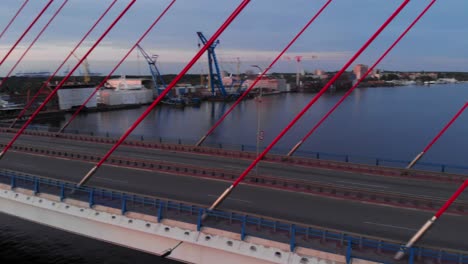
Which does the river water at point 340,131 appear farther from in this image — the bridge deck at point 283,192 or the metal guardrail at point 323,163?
the bridge deck at point 283,192

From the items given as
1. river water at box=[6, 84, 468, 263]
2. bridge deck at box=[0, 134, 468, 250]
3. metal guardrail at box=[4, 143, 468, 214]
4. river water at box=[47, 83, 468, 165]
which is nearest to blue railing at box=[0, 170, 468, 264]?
bridge deck at box=[0, 134, 468, 250]

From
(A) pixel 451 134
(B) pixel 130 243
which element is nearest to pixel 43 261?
(B) pixel 130 243

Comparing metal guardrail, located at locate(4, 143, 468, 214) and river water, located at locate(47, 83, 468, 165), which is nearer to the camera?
metal guardrail, located at locate(4, 143, 468, 214)

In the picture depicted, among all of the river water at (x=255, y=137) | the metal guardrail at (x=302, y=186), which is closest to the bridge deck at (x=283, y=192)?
the metal guardrail at (x=302, y=186)

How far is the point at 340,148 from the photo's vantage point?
60094 millimetres

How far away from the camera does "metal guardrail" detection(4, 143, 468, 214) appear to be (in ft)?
71.5

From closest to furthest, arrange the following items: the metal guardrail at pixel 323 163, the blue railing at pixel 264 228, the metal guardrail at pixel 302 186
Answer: the blue railing at pixel 264 228 < the metal guardrail at pixel 302 186 < the metal guardrail at pixel 323 163

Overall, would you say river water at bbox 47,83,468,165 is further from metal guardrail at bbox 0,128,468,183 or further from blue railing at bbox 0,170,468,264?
blue railing at bbox 0,170,468,264

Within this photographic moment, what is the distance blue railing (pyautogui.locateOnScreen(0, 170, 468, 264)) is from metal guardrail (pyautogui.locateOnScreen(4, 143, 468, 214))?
24.8 ft

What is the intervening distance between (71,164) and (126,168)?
5.07 metres

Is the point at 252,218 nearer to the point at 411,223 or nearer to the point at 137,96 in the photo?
the point at 411,223

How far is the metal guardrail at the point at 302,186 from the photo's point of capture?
2180cm

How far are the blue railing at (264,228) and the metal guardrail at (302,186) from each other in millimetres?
7557

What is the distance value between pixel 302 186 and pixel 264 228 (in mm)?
8999
